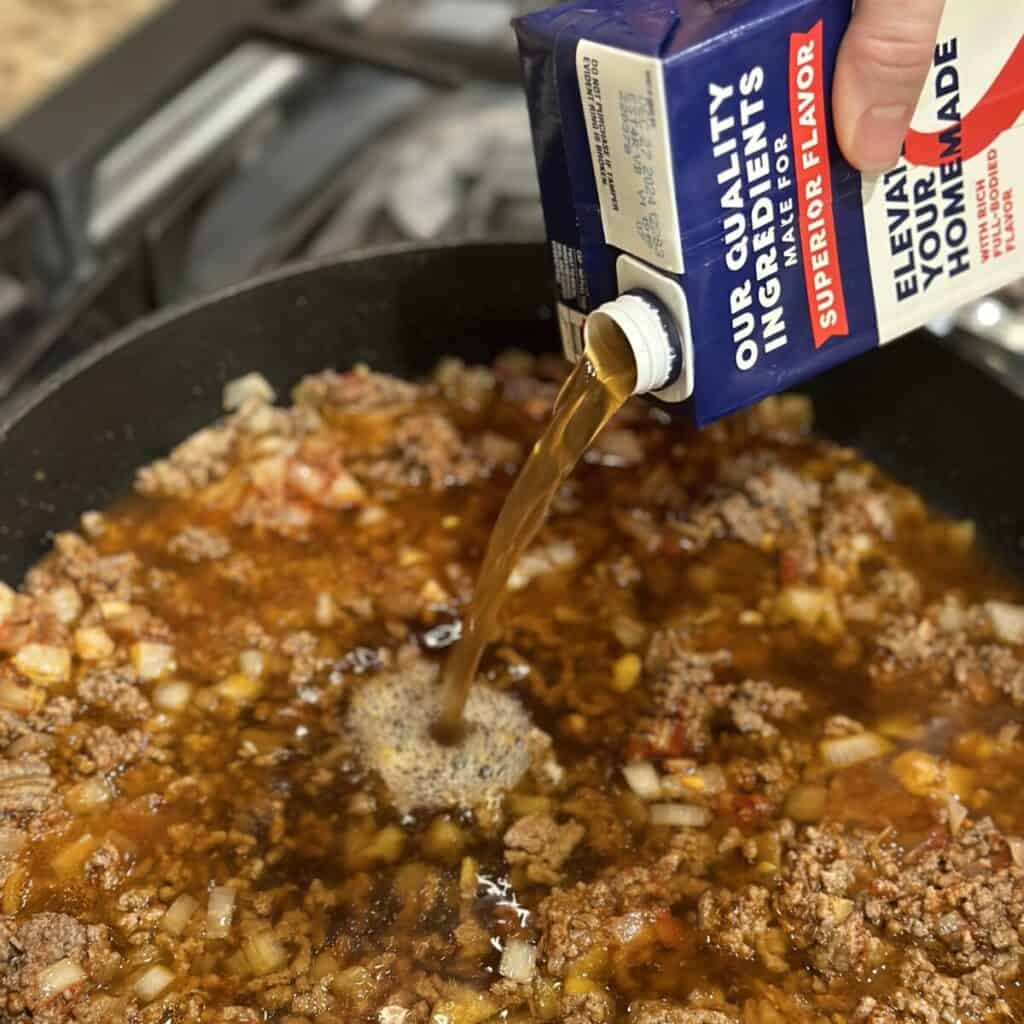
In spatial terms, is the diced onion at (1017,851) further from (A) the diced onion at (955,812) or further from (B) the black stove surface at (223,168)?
(B) the black stove surface at (223,168)

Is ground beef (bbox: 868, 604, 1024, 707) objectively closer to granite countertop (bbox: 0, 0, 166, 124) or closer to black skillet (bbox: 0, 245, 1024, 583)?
black skillet (bbox: 0, 245, 1024, 583)

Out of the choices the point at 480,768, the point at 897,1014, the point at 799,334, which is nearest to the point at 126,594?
the point at 480,768

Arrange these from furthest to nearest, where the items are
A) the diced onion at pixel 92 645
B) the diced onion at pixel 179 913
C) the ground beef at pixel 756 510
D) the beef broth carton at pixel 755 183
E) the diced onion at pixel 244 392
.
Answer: the diced onion at pixel 244 392, the ground beef at pixel 756 510, the diced onion at pixel 92 645, the diced onion at pixel 179 913, the beef broth carton at pixel 755 183

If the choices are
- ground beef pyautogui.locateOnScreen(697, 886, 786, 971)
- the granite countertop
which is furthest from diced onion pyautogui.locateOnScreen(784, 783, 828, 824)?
the granite countertop

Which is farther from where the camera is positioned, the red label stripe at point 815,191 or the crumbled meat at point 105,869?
the crumbled meat at point 105,869

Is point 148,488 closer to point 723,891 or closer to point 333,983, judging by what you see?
point 333,983

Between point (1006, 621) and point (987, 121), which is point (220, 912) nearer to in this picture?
point (1006, 621)

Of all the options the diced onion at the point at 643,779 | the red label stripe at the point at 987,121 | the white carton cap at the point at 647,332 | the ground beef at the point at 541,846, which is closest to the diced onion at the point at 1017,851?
the diced onion at the point at 643,779
